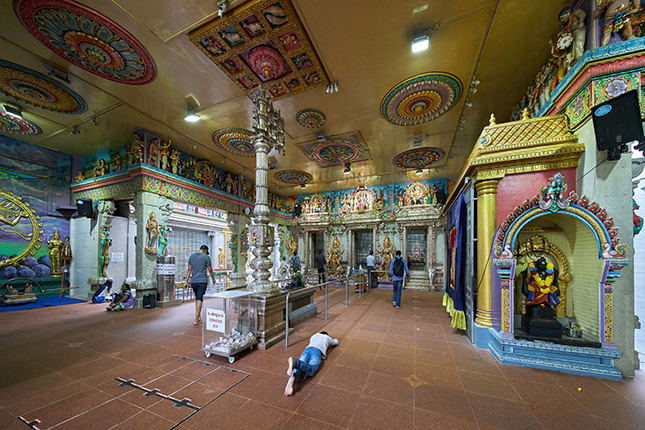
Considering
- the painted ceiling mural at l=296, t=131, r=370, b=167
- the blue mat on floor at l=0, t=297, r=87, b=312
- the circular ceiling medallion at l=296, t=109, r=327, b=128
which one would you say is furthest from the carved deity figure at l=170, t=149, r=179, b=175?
the blue mat on floor at l=0, t=297, r=87, b=312

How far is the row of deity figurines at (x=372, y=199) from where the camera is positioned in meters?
12.4

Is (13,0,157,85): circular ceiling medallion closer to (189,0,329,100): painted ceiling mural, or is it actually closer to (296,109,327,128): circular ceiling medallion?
(189,0,329,100): painted ceiling mural

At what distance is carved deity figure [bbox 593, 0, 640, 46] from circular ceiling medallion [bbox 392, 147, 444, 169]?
5399mm

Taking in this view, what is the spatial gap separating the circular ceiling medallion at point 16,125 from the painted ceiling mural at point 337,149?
26.0 feet

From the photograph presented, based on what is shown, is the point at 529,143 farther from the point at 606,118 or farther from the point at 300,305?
the point at 300,305

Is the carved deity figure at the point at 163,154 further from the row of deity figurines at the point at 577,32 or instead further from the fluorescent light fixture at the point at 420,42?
the row of deity figurines at the point at 577,32

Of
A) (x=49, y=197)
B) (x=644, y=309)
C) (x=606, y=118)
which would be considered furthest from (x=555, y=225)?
(x=49, y=197)

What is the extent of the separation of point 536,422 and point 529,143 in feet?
12.8

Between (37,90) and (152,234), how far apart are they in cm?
430

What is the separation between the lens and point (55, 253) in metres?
8.54

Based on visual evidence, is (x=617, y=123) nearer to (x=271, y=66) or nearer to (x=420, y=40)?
(x=420, y=40)

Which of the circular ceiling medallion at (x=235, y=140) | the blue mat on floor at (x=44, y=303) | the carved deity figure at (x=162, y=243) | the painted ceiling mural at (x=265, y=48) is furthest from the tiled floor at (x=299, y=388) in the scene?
the circular ceiling medallion at (x=235, y=140)

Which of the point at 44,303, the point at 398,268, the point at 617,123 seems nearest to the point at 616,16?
the point at 617,123

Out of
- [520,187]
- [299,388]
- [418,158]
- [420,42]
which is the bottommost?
[299,388]
